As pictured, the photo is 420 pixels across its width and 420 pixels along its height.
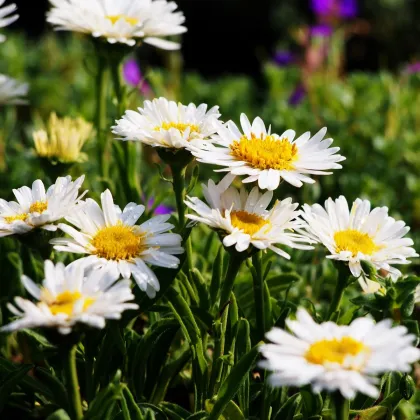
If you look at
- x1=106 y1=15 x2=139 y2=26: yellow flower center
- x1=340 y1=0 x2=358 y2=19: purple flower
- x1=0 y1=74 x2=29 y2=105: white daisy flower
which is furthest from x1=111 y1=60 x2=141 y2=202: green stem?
x1=340 y1=0 x2=358 y2=19: purple flower

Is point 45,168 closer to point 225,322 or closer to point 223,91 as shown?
point 225,322

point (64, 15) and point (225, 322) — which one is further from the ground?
point (64, 15)

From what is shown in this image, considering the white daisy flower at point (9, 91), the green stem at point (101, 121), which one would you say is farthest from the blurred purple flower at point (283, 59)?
the white daisy flower at point (9, 91)

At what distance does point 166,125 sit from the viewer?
3.59ft

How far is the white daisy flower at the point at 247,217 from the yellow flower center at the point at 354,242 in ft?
0.17

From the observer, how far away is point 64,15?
1366 millimetres

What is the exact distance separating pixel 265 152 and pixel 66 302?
1.16 feet

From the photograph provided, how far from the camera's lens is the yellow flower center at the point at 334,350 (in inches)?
29.3

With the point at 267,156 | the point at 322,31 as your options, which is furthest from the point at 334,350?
the point at 322,31

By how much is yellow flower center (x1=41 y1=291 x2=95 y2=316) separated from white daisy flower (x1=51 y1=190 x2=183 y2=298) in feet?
0.20

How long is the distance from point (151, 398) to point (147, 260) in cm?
28

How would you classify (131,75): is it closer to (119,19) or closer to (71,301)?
(119,19)

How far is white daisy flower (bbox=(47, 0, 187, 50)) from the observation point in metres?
1.36

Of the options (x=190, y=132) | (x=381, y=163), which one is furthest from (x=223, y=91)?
(x=190, y=132)
